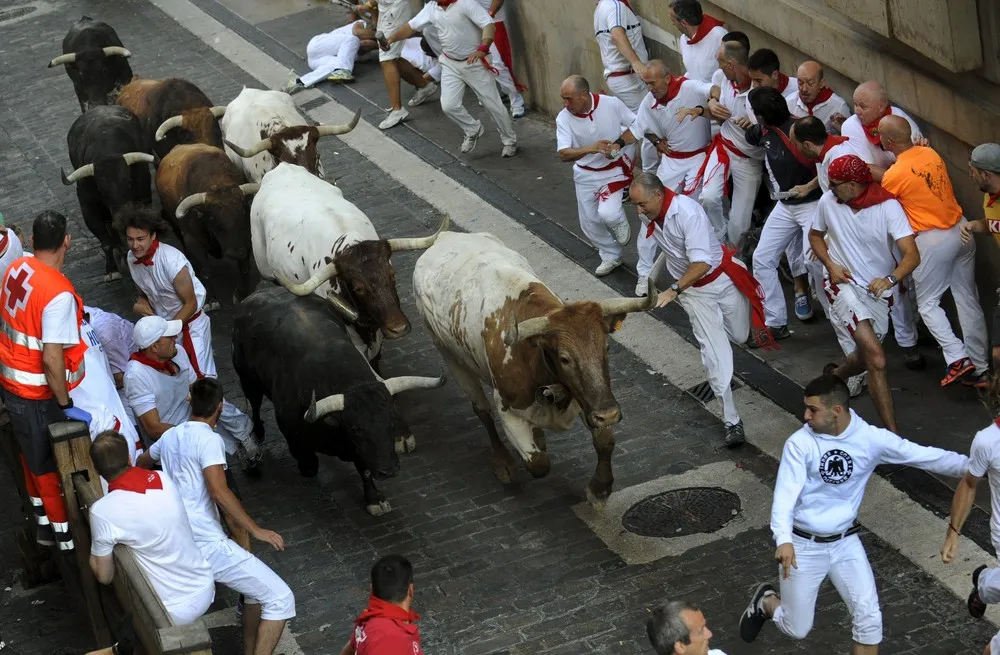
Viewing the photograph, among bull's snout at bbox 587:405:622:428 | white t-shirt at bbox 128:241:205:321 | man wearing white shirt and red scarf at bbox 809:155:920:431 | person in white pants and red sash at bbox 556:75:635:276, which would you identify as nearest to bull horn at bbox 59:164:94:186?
white t-shirt at bbox 128:241:205:321

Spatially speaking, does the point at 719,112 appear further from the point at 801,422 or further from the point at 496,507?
the point at 496,507

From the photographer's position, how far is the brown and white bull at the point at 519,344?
9773 millimetres

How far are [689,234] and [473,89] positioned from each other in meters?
6.63

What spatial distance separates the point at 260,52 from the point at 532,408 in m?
12.6

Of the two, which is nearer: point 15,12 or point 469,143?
point 469,143

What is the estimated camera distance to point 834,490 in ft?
26.4

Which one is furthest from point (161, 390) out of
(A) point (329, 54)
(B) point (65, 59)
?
(A) point (329, 54)

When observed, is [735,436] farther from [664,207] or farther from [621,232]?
[621,232]

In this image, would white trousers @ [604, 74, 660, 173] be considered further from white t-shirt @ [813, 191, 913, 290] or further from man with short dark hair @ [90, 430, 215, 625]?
man with short dark hair @ [90, 430, 215, 625]

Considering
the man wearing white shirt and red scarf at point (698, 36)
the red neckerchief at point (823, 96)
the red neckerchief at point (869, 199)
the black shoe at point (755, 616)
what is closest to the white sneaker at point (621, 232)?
the man wearing white shirt and red scarf at point (698, 36)

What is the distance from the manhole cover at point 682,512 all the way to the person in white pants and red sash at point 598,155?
12.3 ft

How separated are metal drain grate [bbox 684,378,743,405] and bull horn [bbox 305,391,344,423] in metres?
3.02

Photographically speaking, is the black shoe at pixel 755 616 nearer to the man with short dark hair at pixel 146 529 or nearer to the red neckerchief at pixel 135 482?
the man with short dark hair at pixel 146 529

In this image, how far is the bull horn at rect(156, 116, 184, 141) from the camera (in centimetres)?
1569
